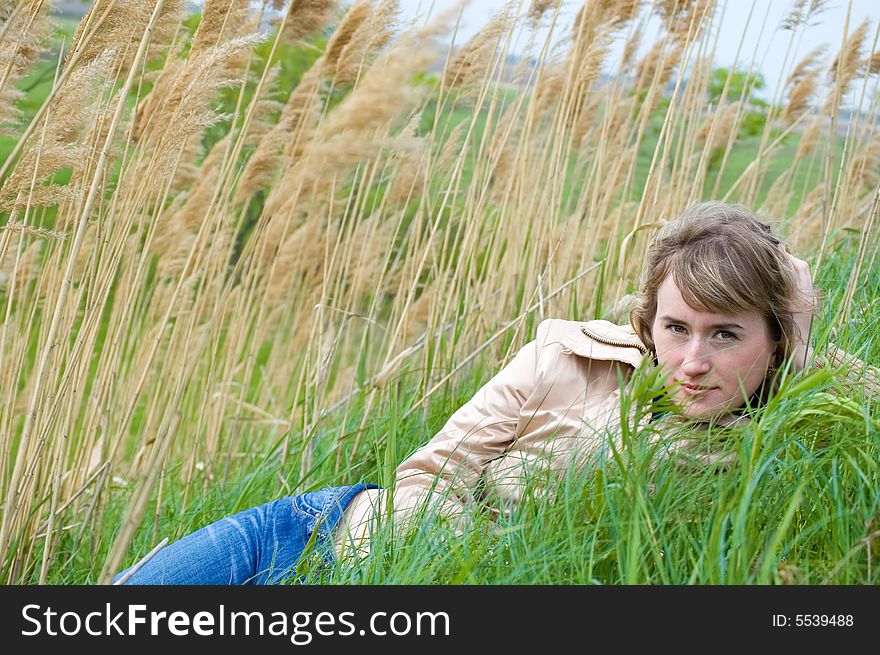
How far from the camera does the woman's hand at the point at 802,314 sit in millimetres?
1654

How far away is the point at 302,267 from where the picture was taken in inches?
119

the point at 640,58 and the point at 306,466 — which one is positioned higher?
the point at 640,58

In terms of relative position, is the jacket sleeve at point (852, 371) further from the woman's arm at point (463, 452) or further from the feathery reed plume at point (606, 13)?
the feathery reed plume at point (606, 13)

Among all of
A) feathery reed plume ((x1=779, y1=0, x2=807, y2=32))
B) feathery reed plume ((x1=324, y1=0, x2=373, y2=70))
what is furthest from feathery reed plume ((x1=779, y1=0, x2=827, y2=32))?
feathery reed plume ((x1=324, y1=0, x2=373, y2=70))

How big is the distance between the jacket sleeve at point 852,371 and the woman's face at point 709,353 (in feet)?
0.43

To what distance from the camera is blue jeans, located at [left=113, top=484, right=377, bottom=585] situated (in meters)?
1.59

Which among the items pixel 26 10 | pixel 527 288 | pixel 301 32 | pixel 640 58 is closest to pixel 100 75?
pixel 26 10

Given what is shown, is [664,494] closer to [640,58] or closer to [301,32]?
[301,32]

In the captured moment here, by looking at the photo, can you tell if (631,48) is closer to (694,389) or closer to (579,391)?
(579,391)

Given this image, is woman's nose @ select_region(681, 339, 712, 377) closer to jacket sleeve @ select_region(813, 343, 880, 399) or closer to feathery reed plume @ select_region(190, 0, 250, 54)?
jacket sleeve @ select_region(813, 343, 880, 399)

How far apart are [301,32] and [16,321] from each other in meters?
1.05

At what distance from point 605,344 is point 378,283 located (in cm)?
84

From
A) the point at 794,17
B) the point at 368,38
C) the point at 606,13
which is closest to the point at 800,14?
the point at 794,17

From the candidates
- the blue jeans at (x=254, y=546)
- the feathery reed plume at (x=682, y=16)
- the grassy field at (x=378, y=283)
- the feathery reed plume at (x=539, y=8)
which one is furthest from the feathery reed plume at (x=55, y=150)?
the feathery reed plume at (x=682, y=16)
